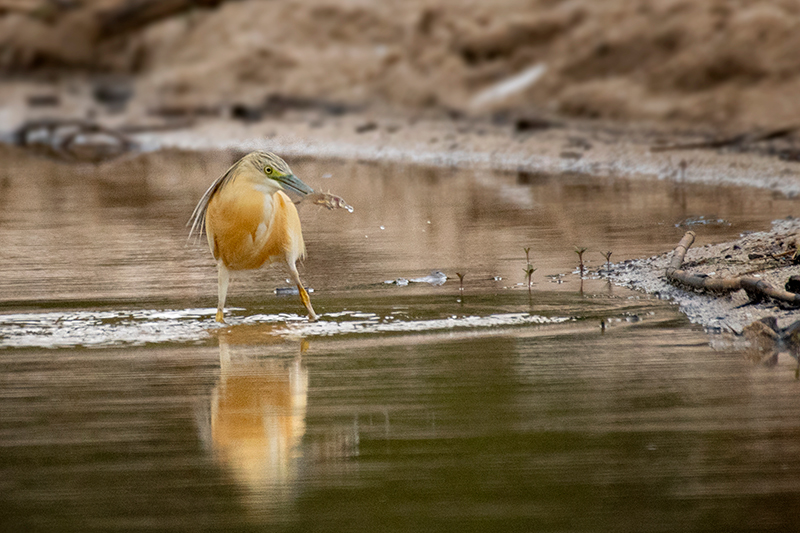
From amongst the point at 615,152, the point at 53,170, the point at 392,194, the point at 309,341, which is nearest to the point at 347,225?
the point at 392,194

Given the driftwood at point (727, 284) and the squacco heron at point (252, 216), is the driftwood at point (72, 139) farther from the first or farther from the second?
the driftwood at point (727, 284)

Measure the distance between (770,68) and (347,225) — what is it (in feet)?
25.1

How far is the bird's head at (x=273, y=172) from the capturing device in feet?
17.8

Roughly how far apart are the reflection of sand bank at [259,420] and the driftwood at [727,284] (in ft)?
6.93

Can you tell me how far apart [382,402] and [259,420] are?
441 millimetres

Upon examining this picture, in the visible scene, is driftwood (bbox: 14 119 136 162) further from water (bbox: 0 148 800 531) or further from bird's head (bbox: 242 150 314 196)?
bird's head (bbox: 242 150 314 196)

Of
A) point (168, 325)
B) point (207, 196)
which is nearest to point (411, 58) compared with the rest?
point (207, 196)

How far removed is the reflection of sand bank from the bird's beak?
782mm

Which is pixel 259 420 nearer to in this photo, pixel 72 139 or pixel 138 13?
pixel 72 139

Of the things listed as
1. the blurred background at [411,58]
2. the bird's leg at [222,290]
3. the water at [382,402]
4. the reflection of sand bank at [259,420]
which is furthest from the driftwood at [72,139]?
the reflection of sand bank at [259,420]

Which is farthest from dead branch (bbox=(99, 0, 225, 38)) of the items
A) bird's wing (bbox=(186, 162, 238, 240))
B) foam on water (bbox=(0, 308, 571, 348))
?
foam on water (bbox=(0, 308, 571, 348))

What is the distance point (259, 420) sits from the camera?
3.75 metres

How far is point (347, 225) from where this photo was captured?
9781mm

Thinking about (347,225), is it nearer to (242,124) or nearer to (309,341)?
(309,341)
